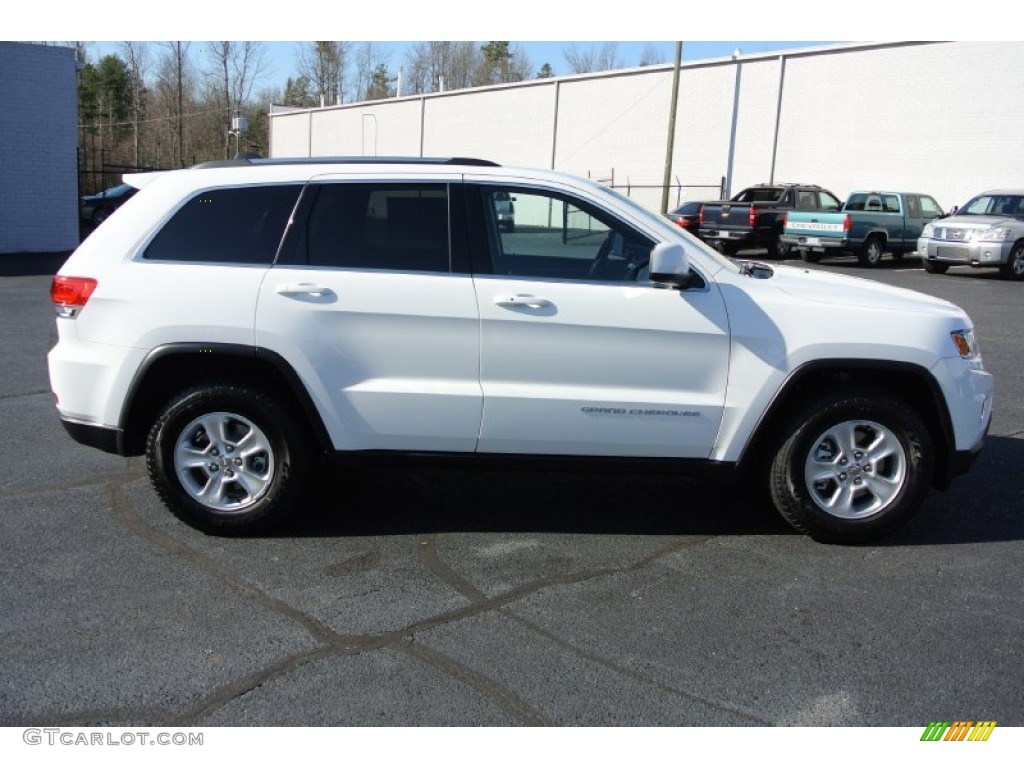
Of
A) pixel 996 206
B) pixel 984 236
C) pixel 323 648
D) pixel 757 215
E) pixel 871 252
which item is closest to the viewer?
pixel 323 648

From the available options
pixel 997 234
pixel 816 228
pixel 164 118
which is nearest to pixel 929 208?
pixel 816 228

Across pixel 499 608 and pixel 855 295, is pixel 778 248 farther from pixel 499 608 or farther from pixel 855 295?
pixel 499 608

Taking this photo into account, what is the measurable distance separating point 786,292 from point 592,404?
115 cm

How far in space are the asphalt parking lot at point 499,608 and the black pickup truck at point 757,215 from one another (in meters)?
18.9

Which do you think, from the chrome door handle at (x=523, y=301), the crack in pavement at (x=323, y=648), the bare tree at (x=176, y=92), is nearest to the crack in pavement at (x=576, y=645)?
the crack in pavement at (x=323, y=648)

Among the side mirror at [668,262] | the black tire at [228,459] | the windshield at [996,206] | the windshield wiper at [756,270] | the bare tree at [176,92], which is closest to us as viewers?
the side mirror at [668,262]

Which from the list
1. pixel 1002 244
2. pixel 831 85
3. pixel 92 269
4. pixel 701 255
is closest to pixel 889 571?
pixel 701 255

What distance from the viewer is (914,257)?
2733cm

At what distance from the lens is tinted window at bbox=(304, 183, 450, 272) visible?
476cm

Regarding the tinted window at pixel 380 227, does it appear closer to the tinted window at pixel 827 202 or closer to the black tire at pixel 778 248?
the black tire at pixel 778 248

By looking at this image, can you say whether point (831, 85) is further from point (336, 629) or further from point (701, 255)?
point (336, 629)

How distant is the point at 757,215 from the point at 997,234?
5.79 metres

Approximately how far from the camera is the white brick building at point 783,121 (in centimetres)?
2609

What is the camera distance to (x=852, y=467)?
490 cm
